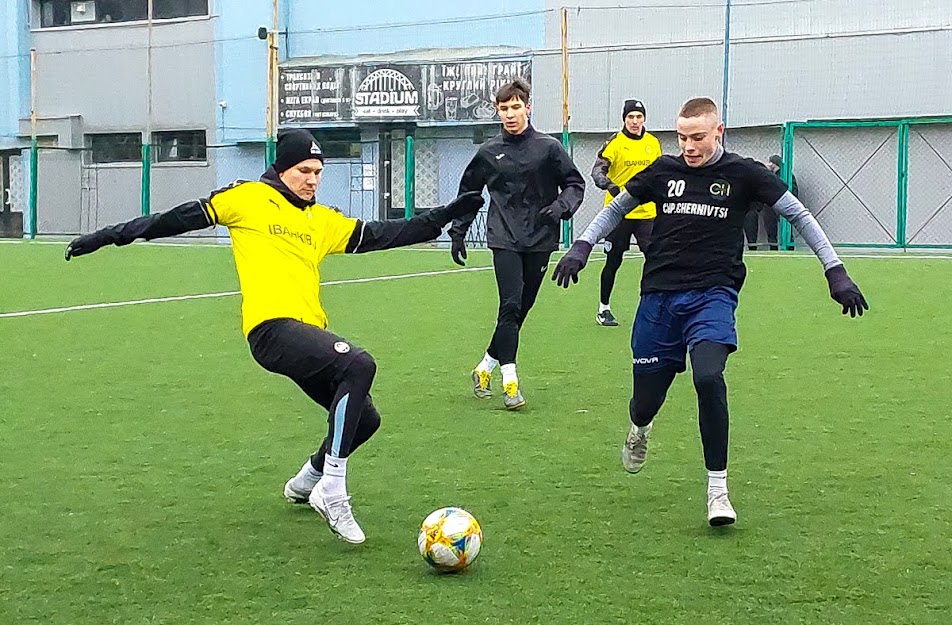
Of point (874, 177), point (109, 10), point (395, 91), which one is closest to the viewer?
point (874, 177)

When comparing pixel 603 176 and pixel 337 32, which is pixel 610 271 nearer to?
pixel 603 176

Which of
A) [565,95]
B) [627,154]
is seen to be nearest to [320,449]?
[627,154]

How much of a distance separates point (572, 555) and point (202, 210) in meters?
1.93

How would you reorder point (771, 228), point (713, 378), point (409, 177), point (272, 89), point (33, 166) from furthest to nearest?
point (33, 166)
point (272, 89)
point (409, 177)
point (771, 228)
point (713, 378)

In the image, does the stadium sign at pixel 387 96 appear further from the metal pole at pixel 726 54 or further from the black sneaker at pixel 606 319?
the black sneaker at pixel 606 319

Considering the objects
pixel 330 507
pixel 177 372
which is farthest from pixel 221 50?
pixel 330 507

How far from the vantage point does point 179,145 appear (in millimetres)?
35875

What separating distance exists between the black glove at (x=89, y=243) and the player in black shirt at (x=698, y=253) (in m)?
1.80

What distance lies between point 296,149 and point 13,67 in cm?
3467

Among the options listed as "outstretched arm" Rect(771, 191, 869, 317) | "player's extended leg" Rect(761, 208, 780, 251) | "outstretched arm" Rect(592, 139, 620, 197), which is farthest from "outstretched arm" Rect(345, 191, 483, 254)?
"player's extended leg" Rect(761, 208, 780, 251)

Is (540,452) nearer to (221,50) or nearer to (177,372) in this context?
(177,372)

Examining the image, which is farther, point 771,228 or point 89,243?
point 771,228

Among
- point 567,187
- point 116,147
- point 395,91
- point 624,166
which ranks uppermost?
point 395,91

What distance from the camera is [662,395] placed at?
5859 millimetres
